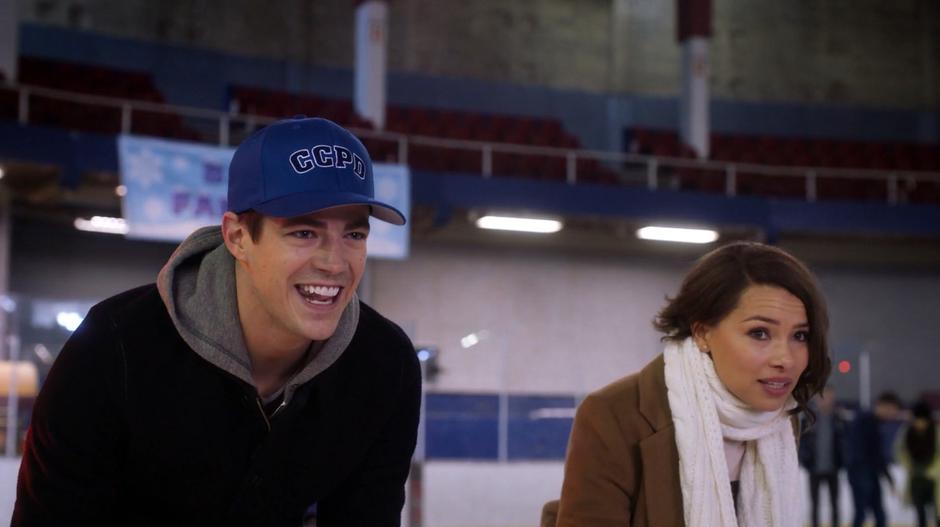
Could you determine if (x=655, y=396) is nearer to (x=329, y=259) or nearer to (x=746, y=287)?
(x=746, y=287)

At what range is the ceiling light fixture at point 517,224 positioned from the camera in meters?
18.0

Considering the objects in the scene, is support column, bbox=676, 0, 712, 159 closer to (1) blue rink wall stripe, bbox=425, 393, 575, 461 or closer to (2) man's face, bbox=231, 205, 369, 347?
(1) blue rink wall stripe, bbox=425, 393, 575, 461

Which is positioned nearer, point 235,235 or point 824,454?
point 235,235

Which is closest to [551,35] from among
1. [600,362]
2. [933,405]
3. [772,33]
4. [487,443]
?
[772,33]

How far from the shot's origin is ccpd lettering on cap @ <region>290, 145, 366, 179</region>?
231 cm

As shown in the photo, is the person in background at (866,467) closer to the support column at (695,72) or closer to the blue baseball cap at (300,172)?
the support column at (695,72)

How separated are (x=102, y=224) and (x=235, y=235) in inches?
613

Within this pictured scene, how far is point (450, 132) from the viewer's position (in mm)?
19109

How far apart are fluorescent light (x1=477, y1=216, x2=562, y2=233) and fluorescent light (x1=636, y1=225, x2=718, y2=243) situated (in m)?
1.45

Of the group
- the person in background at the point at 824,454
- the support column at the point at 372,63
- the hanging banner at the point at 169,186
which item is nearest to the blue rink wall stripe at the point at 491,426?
the person in background at the point at 824,454

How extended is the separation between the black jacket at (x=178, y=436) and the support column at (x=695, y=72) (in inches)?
709

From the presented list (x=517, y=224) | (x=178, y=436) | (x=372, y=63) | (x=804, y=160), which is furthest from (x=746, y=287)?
(x=804, y=160)

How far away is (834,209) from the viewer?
18.6m

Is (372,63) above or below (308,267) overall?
above
